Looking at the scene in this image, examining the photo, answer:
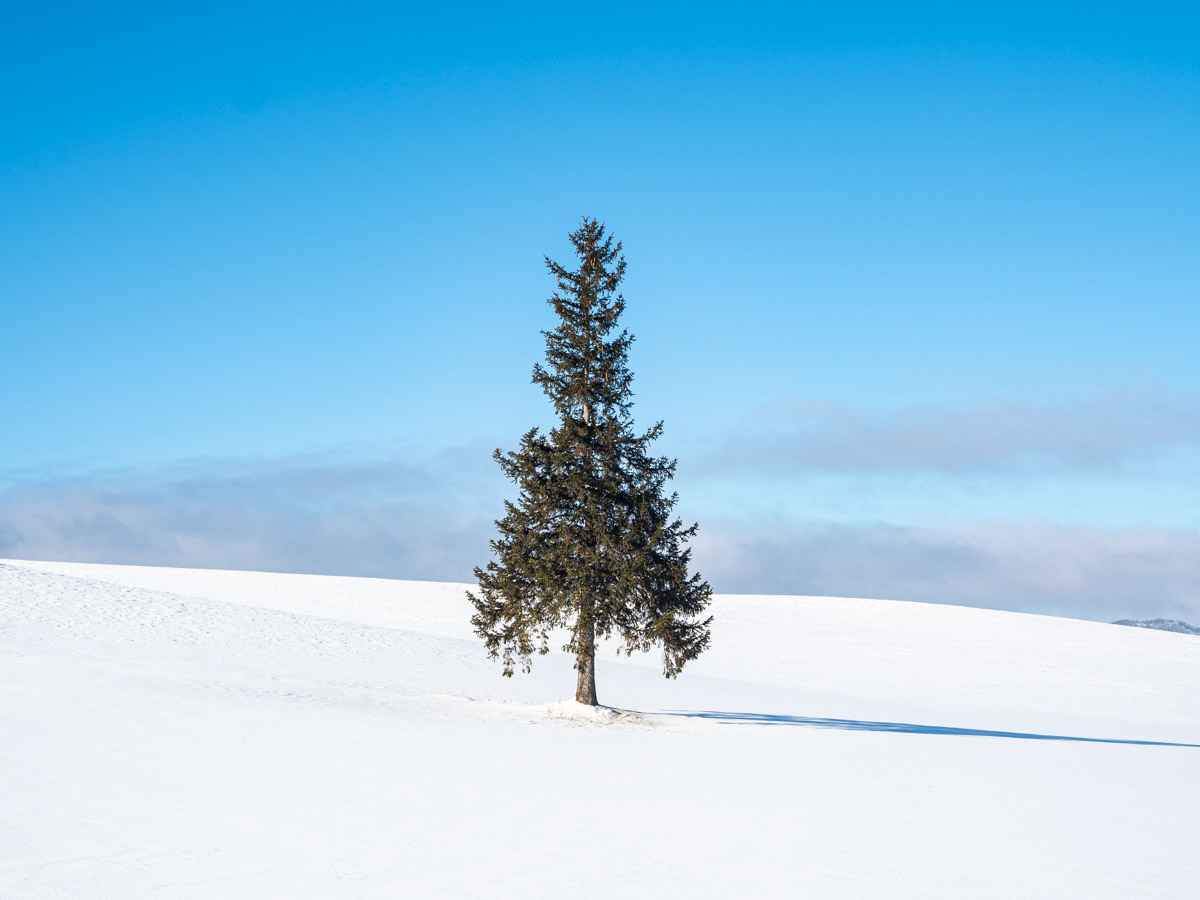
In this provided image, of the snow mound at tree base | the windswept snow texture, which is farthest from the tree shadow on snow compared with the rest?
the snow mound at tree base

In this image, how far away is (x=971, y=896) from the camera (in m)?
9.88

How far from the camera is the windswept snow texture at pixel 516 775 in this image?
33.7ft

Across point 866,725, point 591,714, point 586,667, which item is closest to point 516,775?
point 591,714

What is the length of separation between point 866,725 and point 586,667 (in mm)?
9256

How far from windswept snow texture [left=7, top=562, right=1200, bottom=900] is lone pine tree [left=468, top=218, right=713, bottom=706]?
8.14 feet

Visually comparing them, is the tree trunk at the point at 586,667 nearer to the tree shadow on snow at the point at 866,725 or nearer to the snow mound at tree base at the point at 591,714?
the snow mound at tree base at the point at 591,714

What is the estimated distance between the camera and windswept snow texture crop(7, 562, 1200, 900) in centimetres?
1028

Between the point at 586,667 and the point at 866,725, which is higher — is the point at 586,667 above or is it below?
above

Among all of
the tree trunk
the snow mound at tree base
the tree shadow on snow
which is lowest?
the tree shadow on snow

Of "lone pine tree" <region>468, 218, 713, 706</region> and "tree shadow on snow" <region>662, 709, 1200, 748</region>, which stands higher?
"lone pine tree" <region>468, 218, 713, 706</region>

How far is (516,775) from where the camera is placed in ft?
53.7

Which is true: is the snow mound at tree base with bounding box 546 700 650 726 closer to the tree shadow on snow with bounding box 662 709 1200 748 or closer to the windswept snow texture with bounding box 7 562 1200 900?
the windswept snow texture with bounding box 7 562 1200 900

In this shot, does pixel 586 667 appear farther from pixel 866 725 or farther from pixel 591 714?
pixel 866 725

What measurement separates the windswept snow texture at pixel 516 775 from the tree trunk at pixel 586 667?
0.48m
